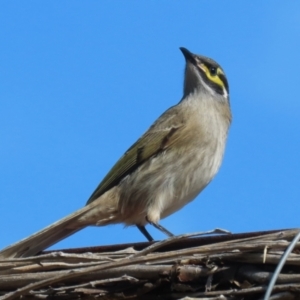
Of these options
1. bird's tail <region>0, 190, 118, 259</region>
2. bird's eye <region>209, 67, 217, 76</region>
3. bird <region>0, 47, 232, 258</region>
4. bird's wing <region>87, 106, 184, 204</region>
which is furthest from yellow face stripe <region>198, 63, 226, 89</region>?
bird's tail <region>0, 190, 118, 259</region>

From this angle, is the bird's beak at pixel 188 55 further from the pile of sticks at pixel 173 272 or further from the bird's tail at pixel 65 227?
the pile of sticks at pixel 173 272

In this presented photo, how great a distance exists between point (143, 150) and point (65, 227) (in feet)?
4.57

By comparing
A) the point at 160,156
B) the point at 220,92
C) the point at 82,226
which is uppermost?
the point at 220,92

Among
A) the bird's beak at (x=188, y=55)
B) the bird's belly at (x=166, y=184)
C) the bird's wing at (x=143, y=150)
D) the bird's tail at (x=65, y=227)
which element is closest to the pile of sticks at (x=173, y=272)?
the bird's tail at (x=65, y=227)

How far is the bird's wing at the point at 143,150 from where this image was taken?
23.3ft

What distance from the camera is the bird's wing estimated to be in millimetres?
7102

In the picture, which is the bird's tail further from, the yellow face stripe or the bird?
the yellow face stripe

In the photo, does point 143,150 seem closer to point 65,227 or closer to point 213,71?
point 65,227

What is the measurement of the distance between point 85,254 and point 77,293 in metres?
0.22

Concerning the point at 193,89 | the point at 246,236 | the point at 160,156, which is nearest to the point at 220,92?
the point at 193,89

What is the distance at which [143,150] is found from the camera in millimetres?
7211

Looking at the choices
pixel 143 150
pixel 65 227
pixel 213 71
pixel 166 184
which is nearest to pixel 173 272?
pixel 65 227

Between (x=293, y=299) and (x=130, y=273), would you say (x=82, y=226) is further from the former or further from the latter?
(x=293, y=299)

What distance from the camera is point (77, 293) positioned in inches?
125
